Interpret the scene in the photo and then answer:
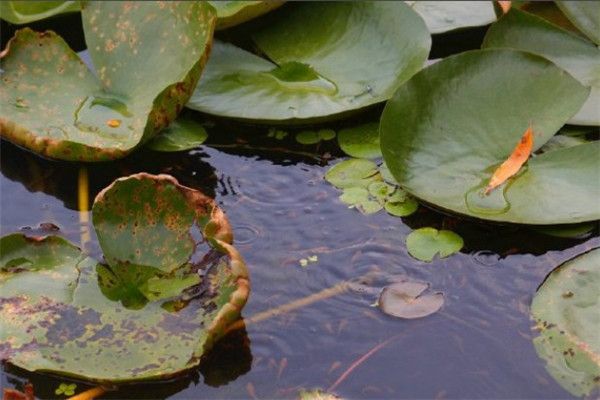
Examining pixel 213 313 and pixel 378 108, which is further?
pixel 378 108

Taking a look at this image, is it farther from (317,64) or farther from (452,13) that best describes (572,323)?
(452,13)

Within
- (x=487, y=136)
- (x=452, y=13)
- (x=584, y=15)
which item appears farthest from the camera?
(x=452, y=13)

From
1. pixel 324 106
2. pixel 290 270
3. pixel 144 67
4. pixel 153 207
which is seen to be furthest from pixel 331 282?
pixel 144 67

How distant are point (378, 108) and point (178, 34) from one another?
519 mm

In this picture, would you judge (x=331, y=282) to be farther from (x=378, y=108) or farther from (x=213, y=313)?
(x=378, y=108)

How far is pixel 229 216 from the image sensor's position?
6.37 feet

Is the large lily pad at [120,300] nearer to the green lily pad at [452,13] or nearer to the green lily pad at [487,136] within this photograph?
the green lily pad at [487,136]

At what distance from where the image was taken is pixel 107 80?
2.16 metres

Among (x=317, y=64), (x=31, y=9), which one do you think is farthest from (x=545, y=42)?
(x=31, y=9)

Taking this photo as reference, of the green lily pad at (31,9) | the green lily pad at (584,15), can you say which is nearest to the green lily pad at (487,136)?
the green lily pad at (584,15)

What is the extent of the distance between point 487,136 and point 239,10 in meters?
0.72

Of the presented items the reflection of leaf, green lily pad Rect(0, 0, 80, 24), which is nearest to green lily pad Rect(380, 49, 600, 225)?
the reflection of leaf

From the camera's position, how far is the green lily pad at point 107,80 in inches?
78.6

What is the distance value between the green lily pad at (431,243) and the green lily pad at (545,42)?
1.97ft
